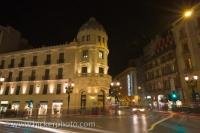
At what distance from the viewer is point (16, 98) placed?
41812 mm

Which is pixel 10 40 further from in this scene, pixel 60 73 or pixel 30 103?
pixel 30 103

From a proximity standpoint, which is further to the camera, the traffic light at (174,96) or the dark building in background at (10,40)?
the dark building in background at (10,40)

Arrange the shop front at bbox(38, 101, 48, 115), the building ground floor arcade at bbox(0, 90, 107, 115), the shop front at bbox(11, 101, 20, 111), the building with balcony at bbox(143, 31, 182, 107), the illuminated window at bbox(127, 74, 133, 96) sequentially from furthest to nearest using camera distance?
the illuminated window at bbox(127, 74, 133, 96)
the building with balcony at bbox(143, 31, 182, 107)
the shop front at bbox(11, 101, 20, 111)
the shop front at bbox(38, 101, 48, 115)
the building ground floor arcade at bbox(0, 90, 107, 115)

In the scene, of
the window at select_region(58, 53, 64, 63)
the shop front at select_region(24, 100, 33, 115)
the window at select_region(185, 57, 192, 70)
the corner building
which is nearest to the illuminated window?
the window at select_region(185, 57, 192, 70)

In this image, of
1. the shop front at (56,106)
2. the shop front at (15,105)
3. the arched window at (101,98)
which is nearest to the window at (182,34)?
the arched window at (101,98)

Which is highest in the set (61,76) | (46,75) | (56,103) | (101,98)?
(46,75)

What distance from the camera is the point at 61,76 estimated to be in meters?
39.6

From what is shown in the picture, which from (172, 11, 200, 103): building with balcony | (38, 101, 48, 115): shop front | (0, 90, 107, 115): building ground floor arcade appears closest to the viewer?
(0, 90, 107, 115): building ground floor arcade

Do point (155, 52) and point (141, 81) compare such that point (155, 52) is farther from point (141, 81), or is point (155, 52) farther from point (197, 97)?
point (197, 97)

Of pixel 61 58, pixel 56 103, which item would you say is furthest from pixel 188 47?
pixel 56 103

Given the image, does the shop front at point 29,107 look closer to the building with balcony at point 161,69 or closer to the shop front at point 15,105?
the shop front at point 15,105

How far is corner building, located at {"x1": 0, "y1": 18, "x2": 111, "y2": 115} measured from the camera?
37.3 m

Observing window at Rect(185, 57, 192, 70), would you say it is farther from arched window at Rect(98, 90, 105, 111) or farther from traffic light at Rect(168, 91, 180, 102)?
arched window at Rect(98, 90, 105, 111)

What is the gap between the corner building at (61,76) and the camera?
3731 cm
